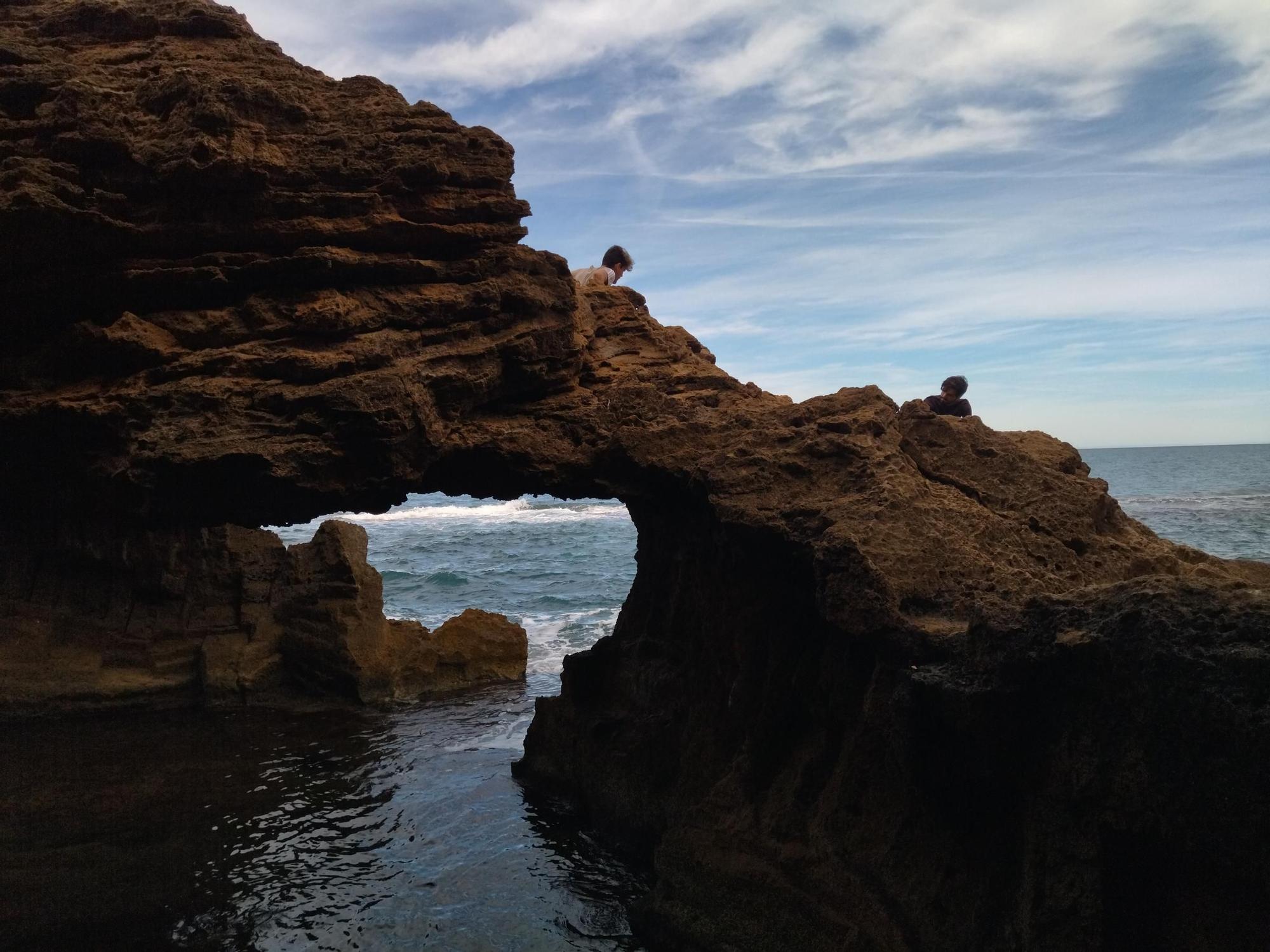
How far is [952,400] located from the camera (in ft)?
28.7

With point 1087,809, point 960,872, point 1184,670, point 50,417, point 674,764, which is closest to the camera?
point 1184,670

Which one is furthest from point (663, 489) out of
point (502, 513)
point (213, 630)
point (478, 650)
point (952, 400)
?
point (502, 513)

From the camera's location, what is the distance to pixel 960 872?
5.58 m

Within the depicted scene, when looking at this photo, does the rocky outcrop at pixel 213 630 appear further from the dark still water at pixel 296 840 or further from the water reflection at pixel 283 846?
the water reflection at pixel 283 846

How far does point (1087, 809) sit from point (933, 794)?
1.10m

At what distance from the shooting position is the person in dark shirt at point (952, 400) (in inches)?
342

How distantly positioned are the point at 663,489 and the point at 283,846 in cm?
461

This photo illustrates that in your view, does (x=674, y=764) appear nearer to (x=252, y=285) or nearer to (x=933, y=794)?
(x=933, y=794)

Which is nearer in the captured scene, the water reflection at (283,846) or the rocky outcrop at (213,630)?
the water reflection at (283,846)

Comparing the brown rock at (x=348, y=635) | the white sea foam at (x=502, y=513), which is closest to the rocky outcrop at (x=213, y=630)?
the brown rock at (x=348, y=635)

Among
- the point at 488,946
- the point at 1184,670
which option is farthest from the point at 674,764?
the point at 1184,670

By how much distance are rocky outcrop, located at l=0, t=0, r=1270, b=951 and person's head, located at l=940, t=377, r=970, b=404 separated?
779 mm

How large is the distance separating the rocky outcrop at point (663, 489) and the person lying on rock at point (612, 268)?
507 millimetres

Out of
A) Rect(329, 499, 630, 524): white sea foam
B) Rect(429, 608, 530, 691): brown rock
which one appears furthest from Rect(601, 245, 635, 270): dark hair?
Rect(329, 499, 630, 524): white sea foam
